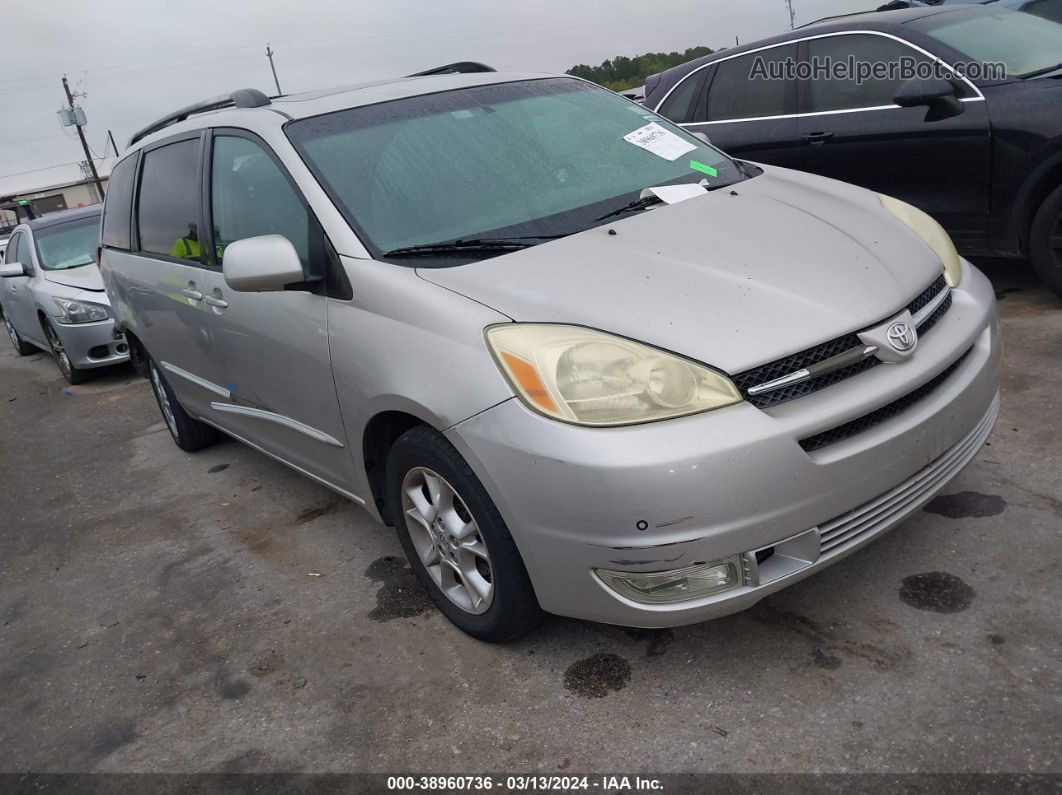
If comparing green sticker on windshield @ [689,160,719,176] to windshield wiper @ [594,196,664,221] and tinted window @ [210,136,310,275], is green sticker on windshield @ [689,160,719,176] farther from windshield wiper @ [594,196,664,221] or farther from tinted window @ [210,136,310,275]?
tinted window @ [210,136,310,275]

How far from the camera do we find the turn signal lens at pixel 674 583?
2.24 meters

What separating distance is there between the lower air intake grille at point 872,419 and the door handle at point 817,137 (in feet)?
10.6

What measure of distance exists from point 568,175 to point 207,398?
6.82ft

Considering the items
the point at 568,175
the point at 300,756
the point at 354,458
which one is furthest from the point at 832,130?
the point at 300,756

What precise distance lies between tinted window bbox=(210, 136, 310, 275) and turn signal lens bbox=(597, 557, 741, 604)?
1468 mm

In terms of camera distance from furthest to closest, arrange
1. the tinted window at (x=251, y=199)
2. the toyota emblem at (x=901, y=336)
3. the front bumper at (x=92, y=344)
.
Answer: the front bumper at (x=92, y=344) → the tinted window at (x=251, y=199) → the toyota emblem at (x=901, y=336)

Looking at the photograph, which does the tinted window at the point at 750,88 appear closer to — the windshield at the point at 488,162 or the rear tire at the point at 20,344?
the windshield at the point at 488,162

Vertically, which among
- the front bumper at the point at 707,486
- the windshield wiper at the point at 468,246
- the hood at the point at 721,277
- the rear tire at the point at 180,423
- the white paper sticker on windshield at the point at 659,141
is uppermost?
the white paper sticker on windshield at the point at 659,141

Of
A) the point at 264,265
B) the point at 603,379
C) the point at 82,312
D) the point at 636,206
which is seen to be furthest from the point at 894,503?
the point at 82,312

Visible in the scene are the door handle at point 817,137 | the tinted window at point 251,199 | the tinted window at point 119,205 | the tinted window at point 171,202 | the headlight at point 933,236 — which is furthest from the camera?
the door handle at point 817,137

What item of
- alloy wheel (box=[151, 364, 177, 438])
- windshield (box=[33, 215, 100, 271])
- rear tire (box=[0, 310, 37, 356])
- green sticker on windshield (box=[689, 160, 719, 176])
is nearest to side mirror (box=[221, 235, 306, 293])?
green sticker on windshield (box=[689, 160, 719, 176])

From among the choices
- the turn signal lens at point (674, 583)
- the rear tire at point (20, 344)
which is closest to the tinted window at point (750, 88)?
the turn signal lens at point (674, 583)

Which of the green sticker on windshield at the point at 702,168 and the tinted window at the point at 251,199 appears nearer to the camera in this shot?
the tinted window at the point at 251,199

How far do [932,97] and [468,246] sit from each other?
10.3ft
